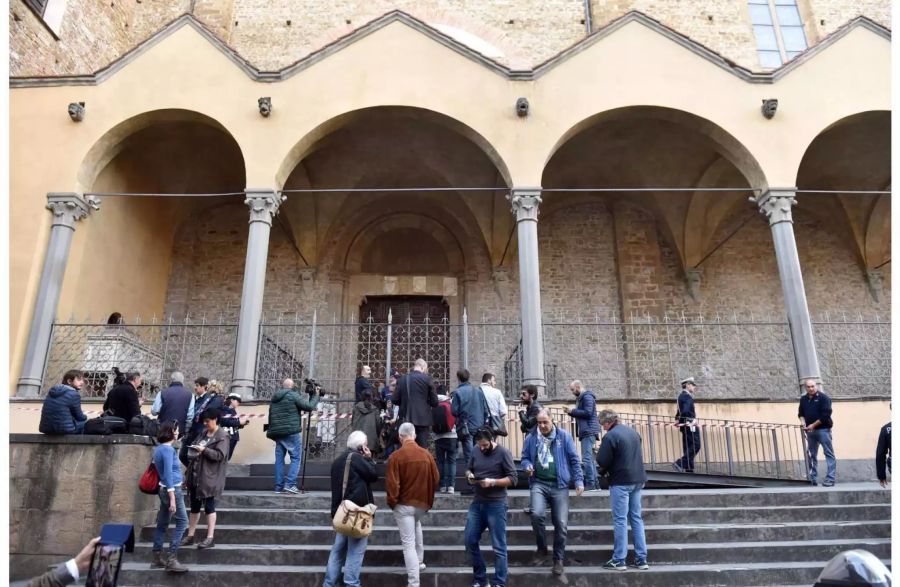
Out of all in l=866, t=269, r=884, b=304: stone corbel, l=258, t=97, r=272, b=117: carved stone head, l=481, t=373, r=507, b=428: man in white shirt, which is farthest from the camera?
l=866, t=269, r=884, b=304: stone corbel

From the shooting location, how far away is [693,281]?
13.6m

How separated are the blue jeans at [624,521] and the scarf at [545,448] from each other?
0.59 metres

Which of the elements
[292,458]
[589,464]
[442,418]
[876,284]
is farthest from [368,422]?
[876,284]

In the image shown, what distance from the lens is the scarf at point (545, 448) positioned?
5113 mm

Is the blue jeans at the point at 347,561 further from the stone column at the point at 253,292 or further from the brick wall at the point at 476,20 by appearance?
the brick wall at the point at 476,20

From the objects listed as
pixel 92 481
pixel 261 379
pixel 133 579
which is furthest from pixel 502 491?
pixel 261 379

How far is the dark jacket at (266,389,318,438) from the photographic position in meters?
6.61

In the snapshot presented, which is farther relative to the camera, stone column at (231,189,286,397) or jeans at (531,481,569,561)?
stone column at (231,189,286,397)

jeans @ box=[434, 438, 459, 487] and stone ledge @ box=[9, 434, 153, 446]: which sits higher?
stone ledge @ box=[9, 434, 153, 446]

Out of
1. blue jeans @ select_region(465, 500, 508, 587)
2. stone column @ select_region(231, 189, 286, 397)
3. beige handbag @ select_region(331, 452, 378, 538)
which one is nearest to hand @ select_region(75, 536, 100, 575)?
beige handbag @ select_region(331, 452, 378, 538)

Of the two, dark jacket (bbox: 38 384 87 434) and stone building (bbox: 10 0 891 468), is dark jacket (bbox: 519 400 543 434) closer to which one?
stone building (bbox: 10 0 891 468)

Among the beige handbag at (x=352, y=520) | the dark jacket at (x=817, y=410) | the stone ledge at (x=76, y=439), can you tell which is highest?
the dark jacket at (x=817, y=410)

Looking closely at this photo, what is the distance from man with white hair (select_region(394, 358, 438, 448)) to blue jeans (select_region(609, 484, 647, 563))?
82.7 inches

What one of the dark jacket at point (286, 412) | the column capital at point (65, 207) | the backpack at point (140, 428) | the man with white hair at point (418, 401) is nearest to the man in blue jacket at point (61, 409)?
the backpack at point (140, 428)
